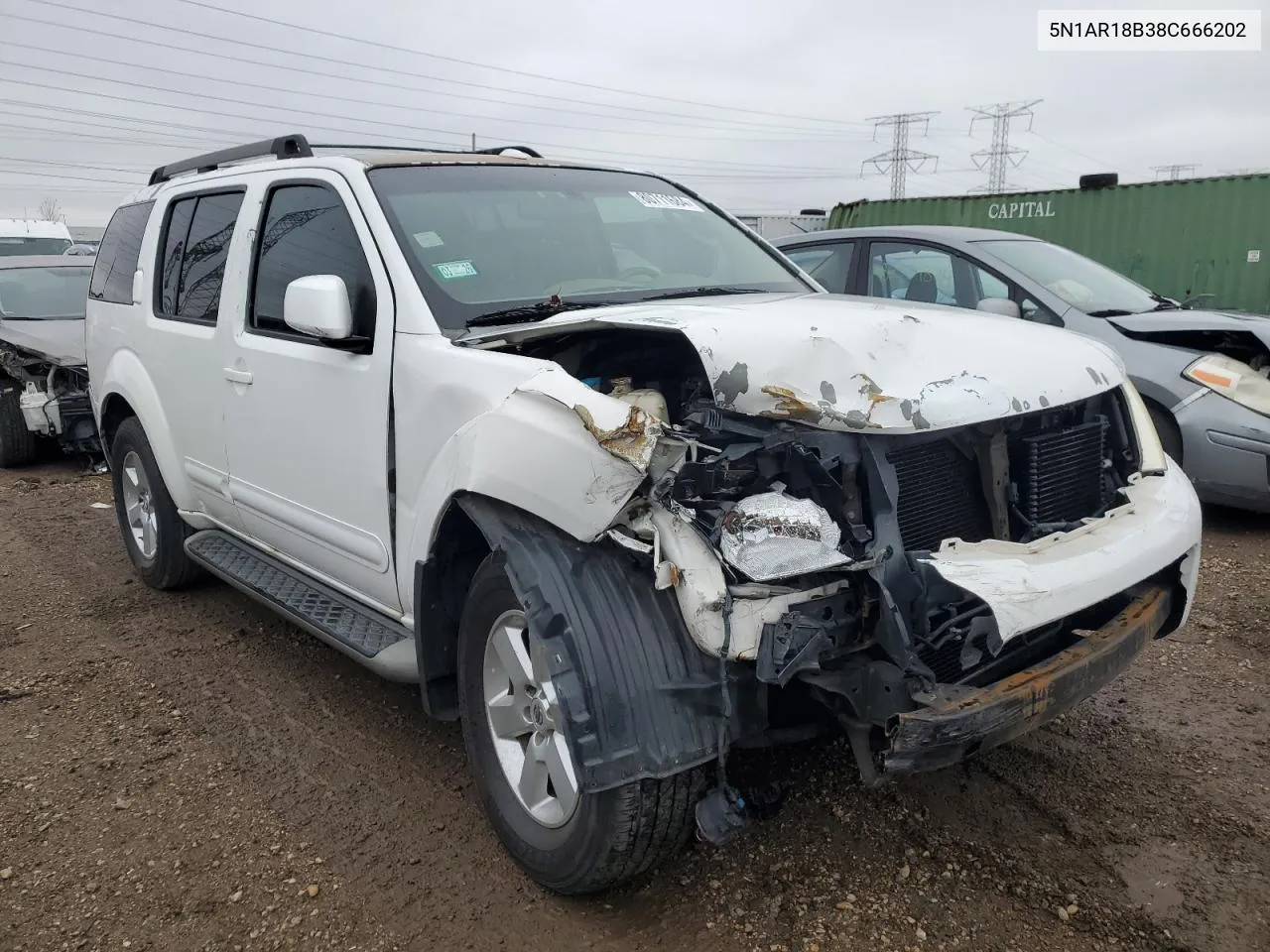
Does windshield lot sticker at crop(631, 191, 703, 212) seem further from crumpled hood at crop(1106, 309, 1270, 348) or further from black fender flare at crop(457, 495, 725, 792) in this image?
crumpled hood at crop(1106, 309, 1270, 348)

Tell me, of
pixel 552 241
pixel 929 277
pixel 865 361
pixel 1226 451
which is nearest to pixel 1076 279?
pixel 929 277

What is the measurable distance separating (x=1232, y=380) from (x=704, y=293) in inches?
143

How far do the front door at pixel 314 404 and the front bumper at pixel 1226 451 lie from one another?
450 cm

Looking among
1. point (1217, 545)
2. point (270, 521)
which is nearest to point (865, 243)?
point (1217, 545)

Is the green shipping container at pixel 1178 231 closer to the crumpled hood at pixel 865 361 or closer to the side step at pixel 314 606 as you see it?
the crumpled hood at pixel 865 361

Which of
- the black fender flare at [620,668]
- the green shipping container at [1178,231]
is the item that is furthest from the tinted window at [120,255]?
the green shipping container at [1178,231]

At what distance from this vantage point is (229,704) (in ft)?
12.3

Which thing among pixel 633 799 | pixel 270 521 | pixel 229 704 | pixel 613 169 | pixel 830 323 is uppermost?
pixel 613 169

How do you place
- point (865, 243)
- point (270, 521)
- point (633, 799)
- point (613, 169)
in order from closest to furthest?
point (633, 799) < point (270, 521) < point (613, 169) < point (865, 243)

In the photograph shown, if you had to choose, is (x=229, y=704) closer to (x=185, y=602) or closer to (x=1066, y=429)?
(x=185, y=602)

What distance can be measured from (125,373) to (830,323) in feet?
12.4

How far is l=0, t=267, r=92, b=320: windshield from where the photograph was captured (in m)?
8.91

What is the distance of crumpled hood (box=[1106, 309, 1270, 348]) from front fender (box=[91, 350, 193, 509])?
5.10 metres

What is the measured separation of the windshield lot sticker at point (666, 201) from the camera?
3820 millimetres
